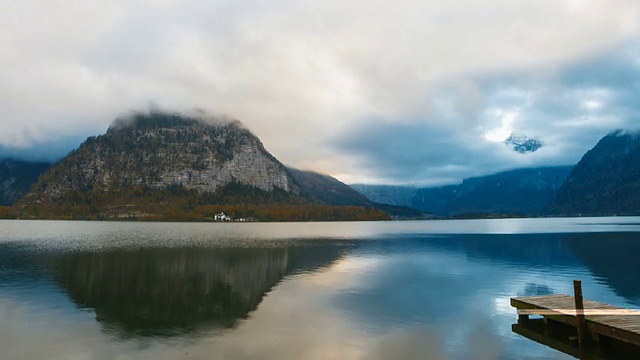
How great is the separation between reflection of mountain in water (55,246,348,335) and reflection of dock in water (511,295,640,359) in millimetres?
25071

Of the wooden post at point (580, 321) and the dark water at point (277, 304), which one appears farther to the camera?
the wooden post at point (580, 321)

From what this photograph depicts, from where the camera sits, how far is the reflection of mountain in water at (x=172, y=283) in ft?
121

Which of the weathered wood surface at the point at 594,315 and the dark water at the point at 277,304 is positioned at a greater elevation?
the weathered wood surface at the point at 594,315

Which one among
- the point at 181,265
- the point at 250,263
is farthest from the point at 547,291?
the point at 181,265

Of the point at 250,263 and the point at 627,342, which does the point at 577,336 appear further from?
the point at 250,263

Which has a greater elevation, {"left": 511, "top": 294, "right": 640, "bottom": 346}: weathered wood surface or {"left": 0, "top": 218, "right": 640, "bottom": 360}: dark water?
{"left": 511, "top": 294, "right": 640, "bottom": 346}: weathered wood surface

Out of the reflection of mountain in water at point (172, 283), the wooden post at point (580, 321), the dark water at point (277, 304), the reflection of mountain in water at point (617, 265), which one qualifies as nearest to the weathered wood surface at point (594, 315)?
the wooden post at point (580, 321)

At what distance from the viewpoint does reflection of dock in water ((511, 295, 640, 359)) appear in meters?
28.0

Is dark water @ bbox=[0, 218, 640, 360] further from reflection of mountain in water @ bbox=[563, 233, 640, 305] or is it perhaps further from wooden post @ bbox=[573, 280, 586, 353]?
wooden post @ bbox=[573, 280, 586, 353]

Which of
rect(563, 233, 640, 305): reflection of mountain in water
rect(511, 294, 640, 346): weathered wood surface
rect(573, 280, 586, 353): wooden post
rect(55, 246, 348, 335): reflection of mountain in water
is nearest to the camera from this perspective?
rect(511, 294, 640, 346): weathered wood surface

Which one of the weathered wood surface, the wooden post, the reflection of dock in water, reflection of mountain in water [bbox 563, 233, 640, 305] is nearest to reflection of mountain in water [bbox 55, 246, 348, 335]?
the reflection of dock in water

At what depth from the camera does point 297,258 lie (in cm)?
8662

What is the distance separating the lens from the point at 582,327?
1193 inches

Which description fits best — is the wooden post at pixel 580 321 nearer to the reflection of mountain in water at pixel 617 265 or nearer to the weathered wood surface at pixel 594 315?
the weathered wood surface at pixel 594 315
